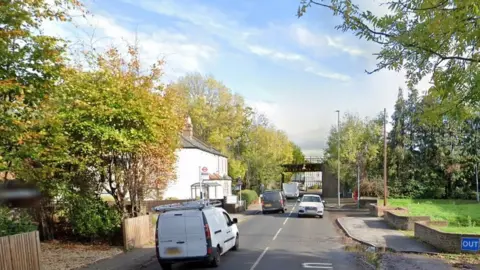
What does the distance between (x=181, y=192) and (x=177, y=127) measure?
2748 cm

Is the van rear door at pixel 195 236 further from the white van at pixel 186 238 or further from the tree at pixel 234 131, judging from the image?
the tree at pixel 234 131

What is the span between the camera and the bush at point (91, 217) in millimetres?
17355

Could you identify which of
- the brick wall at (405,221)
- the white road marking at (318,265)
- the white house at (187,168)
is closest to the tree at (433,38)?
the white road marking at (318,265)

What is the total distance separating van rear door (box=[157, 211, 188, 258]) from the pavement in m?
8.74

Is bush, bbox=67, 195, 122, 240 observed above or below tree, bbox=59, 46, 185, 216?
below

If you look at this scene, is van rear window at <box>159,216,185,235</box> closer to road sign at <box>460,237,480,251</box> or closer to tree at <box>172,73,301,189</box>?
road sign at <box>460,237,480,251</box>

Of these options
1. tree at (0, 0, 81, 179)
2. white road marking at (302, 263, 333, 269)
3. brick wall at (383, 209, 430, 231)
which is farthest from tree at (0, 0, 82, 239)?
brick wall at (383, 209, 430, 231)

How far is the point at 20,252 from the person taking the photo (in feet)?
35.0

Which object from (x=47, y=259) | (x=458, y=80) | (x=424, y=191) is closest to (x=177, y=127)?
(x=47, y=259)

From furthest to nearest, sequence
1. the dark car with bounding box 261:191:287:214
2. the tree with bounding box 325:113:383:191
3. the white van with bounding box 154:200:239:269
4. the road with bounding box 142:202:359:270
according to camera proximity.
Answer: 1. the tree with bounding box 325:113:383:191
2. the dark car with bounding box 261:191:287:214
3. the road with bounding box 142:202:359:270
4. the white van with bounding box 154:200:239:269

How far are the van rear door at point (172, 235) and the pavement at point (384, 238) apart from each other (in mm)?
8740

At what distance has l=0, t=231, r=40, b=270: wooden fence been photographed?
10.0m

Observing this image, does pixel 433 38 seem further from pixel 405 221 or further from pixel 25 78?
pixel 405 221

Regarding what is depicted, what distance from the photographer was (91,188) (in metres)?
18.1
